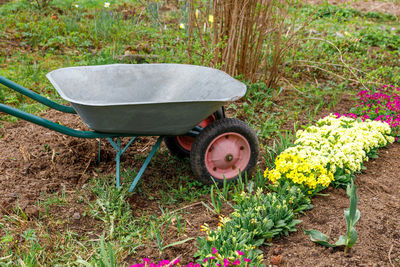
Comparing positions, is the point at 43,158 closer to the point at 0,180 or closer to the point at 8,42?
the point at 0,180

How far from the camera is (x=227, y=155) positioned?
2.60 meters

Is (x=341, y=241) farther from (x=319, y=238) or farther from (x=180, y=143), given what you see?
(x=180, y=143)

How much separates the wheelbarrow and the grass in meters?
0.22

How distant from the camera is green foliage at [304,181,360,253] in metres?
1.82

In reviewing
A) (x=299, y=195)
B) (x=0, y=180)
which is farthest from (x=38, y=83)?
(x=299, y=195)

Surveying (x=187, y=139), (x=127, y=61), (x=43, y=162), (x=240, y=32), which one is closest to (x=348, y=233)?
(x=187, y=139)

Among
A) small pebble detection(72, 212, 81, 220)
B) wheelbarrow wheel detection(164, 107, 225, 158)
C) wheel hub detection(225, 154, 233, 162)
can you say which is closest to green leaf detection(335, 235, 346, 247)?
wheel hub detection(225, 154, 233, 162)

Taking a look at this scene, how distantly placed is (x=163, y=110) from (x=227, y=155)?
24.3 inches

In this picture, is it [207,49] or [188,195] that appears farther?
[207,49]

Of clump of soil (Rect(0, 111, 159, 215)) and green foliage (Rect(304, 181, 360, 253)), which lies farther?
clump of soil (Rect(0, 111, 159, 215))

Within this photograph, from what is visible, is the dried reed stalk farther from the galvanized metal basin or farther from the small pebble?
the small pebble

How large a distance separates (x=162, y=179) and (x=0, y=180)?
1097mm

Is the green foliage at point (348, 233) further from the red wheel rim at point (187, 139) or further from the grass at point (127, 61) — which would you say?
the red wheel rim at point (187, 139)

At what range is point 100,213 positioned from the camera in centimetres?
240
